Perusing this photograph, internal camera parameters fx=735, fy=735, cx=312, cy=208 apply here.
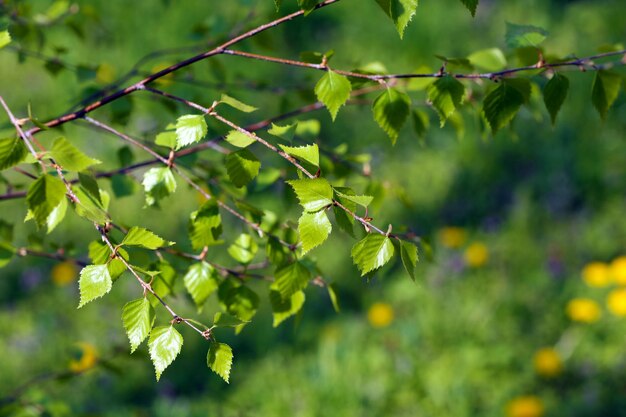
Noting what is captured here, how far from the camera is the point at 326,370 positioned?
266 centimetres

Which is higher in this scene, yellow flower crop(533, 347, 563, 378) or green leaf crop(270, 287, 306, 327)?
green leaf crop(270, 287, 306, 327)

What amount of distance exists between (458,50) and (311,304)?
2005 millimetres

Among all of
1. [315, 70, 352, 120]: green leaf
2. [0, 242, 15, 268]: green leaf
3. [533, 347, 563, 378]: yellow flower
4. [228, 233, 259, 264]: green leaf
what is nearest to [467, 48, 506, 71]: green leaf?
[315, 70, 352, 120]: green leaf

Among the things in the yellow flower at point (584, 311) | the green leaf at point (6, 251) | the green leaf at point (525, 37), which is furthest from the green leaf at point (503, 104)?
the yellow flower at point (584, 311)

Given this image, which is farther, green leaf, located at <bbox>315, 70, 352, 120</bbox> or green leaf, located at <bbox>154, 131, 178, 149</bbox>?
green leaf, located at <bbox>154, 131, 178, 149</bbox>

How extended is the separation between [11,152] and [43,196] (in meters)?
0.08

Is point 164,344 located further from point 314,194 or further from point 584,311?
point 584,311

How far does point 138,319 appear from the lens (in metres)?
0.91

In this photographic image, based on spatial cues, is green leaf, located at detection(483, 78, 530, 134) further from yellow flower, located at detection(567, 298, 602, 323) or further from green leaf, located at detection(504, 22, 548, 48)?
yellow flower, located at detection(567, 298, 602, 323)

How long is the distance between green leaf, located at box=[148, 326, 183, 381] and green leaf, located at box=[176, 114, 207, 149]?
0.24 m

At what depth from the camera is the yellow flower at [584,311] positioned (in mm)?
2748

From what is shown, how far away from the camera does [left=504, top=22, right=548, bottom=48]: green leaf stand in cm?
119

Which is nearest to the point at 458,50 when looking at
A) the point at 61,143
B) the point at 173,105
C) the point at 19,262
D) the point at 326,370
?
the point at 326,370

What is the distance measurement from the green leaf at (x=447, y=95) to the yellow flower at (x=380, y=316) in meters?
1.95
